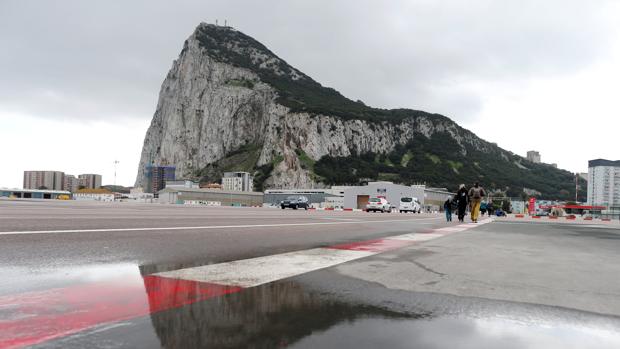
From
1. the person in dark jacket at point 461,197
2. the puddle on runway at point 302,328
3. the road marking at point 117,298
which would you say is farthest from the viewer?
the person in dark jacket at point 461,197

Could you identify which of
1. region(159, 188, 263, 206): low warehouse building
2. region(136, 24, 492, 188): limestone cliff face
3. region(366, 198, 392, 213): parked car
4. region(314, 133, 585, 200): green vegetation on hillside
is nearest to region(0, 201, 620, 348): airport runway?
region(366, 198, 392, 213): parked car

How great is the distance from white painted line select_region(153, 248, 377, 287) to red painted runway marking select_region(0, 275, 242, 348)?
245mm

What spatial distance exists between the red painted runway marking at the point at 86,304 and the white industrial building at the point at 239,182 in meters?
167

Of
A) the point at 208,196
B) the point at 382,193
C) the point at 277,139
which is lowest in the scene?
the point at 208,196

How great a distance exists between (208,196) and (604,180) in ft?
443

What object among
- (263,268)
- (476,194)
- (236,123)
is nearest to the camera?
(263,268)

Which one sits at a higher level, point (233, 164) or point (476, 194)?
point (233, 164)

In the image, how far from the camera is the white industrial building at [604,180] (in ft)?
464

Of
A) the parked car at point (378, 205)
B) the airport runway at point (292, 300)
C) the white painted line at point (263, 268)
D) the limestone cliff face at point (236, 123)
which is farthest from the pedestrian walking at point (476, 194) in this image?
the limestone cliff face at point (236, 123)

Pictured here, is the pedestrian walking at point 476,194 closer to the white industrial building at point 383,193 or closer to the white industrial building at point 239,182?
the white industrial building at point 383,193

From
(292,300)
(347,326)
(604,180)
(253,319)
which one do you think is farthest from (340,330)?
(604,180)

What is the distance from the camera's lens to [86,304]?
2812mm

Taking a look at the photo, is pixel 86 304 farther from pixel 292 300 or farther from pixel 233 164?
pixel 233 164

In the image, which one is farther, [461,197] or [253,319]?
[461,197]
